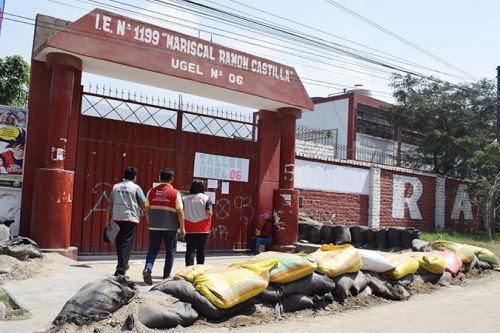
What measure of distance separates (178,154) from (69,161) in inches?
95.1

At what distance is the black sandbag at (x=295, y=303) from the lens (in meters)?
6.01

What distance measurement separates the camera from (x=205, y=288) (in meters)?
5.28

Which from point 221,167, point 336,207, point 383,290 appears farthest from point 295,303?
point 336,207

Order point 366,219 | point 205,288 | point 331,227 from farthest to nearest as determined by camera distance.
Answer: point 366,219 → point 331,227 → point 205,288

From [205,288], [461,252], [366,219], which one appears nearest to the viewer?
[205,288]

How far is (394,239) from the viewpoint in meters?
12.6

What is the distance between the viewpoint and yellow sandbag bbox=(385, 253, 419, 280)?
25.3ft

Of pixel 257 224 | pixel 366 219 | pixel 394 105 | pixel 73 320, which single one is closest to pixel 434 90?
pixel 394 105

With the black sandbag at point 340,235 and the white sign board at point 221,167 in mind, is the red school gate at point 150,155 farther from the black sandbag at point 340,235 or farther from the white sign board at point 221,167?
the black sandbag at point 340,235

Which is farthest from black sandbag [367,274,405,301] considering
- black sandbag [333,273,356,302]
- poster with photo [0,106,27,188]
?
poster with photo [0,106,27,188]

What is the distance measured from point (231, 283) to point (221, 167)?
5934 millimetres

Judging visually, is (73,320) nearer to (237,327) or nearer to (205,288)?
(205,288)

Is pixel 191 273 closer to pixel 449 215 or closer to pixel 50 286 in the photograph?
pixel 50 286

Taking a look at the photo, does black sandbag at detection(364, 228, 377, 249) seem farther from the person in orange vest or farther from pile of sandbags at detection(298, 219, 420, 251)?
the person in orange vest
